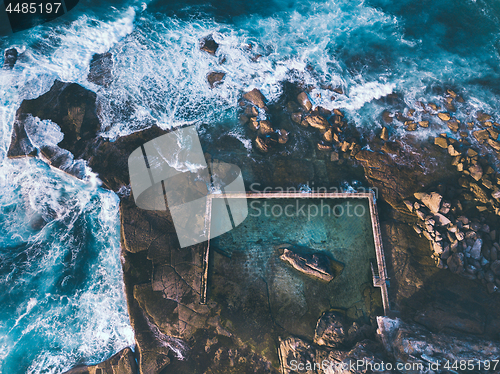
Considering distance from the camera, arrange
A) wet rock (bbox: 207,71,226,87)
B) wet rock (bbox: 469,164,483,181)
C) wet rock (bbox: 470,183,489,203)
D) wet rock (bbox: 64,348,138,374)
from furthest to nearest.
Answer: wet rock (bbox: 207,71,226,87) < wet rock (bbox: 469,164,483,181) < wet rock (bbox: 470,183,489,203) < wet rock (bbox: 64,348,138,374)

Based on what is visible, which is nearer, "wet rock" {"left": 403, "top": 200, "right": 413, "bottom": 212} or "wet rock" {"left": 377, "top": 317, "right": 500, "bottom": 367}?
"wet rock" {"left": 377, "top": 317, "right": 500, "bottom": 367}

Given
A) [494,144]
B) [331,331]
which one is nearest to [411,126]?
[494,144]

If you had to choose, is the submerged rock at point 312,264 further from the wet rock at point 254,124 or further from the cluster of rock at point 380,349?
the wet rock at point 254,124

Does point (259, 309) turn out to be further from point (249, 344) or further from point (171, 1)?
point (171, 1)

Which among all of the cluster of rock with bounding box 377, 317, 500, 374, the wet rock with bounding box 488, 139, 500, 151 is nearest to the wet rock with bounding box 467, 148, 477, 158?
the wet rock with bounding box 488, 139, 500, 151

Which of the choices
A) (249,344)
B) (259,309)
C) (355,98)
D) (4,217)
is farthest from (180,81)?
(249,344)

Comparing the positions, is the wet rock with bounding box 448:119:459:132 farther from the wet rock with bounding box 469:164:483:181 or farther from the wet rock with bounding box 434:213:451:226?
the wet rock with bounding box 434:213:451:226

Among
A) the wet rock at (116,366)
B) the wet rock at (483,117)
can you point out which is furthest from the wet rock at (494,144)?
the wet rock at (116,366)
